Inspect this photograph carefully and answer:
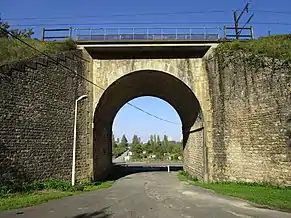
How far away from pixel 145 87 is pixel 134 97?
117 inches

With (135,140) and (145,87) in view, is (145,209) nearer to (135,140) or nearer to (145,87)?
Result: (145,87)

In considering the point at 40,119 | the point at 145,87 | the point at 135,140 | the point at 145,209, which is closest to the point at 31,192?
the point at 40,119

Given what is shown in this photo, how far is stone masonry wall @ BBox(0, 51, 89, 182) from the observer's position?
1288 cm

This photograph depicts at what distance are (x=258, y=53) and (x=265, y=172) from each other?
6.74m

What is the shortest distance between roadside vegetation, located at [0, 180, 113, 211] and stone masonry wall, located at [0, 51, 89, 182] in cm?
42

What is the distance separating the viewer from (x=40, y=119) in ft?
48.7

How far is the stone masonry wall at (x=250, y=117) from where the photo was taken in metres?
14.3

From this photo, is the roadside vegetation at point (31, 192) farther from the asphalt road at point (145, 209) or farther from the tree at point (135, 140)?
the tree at point (135, 140)

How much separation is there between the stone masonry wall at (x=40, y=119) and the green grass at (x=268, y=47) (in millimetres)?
10100

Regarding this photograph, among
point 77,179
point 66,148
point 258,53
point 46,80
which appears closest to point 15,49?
point 46,80

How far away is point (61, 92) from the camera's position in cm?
1672

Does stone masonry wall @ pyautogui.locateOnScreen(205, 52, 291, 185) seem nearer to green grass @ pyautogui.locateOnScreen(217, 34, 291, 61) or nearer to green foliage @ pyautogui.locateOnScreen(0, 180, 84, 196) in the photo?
green grass @ pyautogui.locateOnScreen(217, 34, 291, 61)

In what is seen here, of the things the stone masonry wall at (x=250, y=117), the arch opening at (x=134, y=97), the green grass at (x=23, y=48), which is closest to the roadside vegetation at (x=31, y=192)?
the arch opening at (x=134, y=97)

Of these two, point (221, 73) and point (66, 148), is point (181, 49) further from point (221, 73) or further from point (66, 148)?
point (66, 148)
